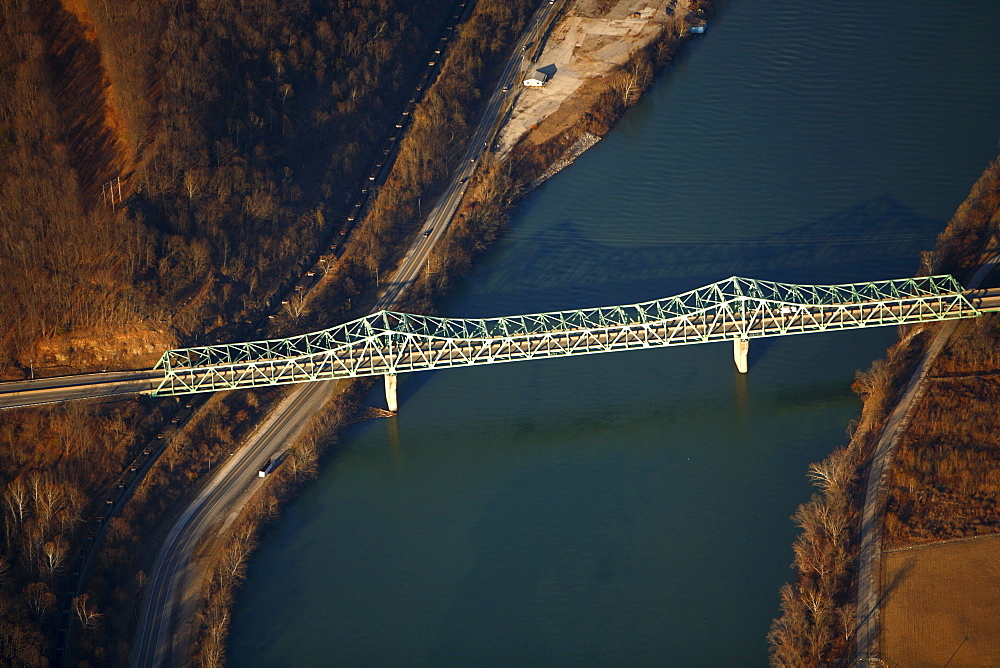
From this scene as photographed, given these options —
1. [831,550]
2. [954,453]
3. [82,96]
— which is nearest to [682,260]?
[954,453]

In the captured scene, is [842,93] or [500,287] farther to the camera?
[842,93]

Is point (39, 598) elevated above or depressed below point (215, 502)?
below

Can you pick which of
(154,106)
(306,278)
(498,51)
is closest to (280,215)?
(306,278)

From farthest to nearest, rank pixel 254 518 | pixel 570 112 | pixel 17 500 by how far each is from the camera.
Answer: pixel 570 112 < pixel 254 518 < pixel 17 500

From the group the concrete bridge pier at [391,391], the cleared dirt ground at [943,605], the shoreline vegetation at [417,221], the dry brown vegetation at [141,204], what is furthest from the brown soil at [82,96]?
the cleared dirt ground at [943,605]

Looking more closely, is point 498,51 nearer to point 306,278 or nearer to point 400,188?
point 400,188

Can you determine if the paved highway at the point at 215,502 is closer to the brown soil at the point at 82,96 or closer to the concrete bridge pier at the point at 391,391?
the concrete bridge pier at the point at 391,391

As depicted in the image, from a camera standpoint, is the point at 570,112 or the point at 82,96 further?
the point at 570,112

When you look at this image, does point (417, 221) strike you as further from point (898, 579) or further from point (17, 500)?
point (898, 579)
